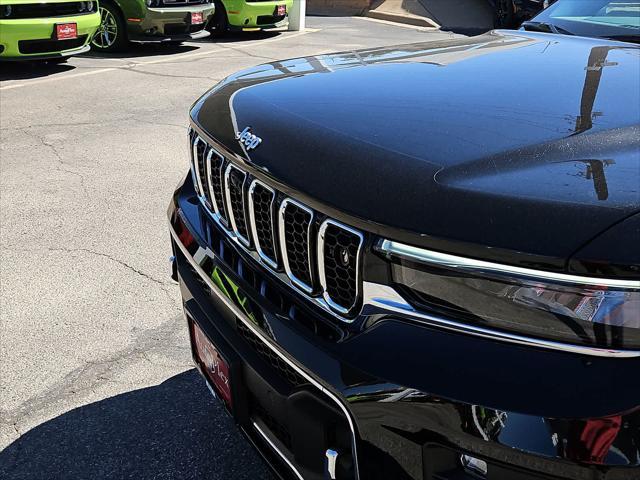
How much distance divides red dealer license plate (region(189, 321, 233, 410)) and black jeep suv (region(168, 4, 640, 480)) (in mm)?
16

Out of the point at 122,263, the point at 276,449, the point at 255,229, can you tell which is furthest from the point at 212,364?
the point at 122,263

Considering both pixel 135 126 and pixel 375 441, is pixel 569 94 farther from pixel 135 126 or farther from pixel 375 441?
pixel 135 126

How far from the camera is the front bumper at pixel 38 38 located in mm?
8042

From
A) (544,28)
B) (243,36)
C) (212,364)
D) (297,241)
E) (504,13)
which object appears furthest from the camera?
(504,13)

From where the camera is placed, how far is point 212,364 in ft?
6.98

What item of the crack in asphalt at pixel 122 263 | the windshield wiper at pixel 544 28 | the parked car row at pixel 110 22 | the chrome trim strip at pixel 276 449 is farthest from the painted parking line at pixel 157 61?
the chrome trim strip at pixel 276 449

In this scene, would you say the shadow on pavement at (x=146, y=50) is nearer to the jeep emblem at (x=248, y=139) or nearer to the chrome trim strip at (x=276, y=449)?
the jeep emblem at (x=248, y=139)

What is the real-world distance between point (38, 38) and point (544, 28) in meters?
6.50

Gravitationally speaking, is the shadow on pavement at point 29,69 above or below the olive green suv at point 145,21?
below

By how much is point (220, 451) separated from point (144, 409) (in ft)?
1.33

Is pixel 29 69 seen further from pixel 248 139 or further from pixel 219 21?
pixel 248 139

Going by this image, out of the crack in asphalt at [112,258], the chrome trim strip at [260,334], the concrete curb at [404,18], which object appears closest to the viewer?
the chrome trim strip at [260,334]

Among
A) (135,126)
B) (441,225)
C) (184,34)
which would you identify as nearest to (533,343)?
(441,225)

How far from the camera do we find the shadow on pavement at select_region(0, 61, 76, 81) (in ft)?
29.1
